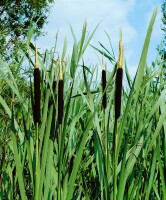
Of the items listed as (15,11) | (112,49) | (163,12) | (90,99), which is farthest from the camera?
(163,12)

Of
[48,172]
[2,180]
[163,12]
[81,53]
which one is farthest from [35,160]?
[163,12]

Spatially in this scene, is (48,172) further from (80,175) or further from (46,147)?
(80,175)

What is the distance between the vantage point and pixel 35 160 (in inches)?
44.9

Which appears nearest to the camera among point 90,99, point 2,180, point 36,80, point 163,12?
point 36,80

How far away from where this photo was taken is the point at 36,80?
41.4 inches

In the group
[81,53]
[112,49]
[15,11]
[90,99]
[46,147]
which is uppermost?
[15,11]

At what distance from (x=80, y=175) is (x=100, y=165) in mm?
496

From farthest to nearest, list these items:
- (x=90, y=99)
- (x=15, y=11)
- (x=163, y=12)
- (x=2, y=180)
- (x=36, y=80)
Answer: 1. (x=163, y=12)
2. (x=15, y=11)
3. (x=2, y=180)
4. (x=90, y=99)
5. (x=36, y=80)

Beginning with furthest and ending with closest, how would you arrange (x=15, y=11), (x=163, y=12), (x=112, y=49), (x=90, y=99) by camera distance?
(x=163, y=12), (x=15, y=11), (x=112, y=49), (x=90, y=99)

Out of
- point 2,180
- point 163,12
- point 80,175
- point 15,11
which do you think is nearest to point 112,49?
point 80,175

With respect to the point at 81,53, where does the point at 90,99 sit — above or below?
below

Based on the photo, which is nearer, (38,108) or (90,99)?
(38,108)

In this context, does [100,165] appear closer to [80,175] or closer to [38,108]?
[38,108]

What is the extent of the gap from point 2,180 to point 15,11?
1677 centimetres
